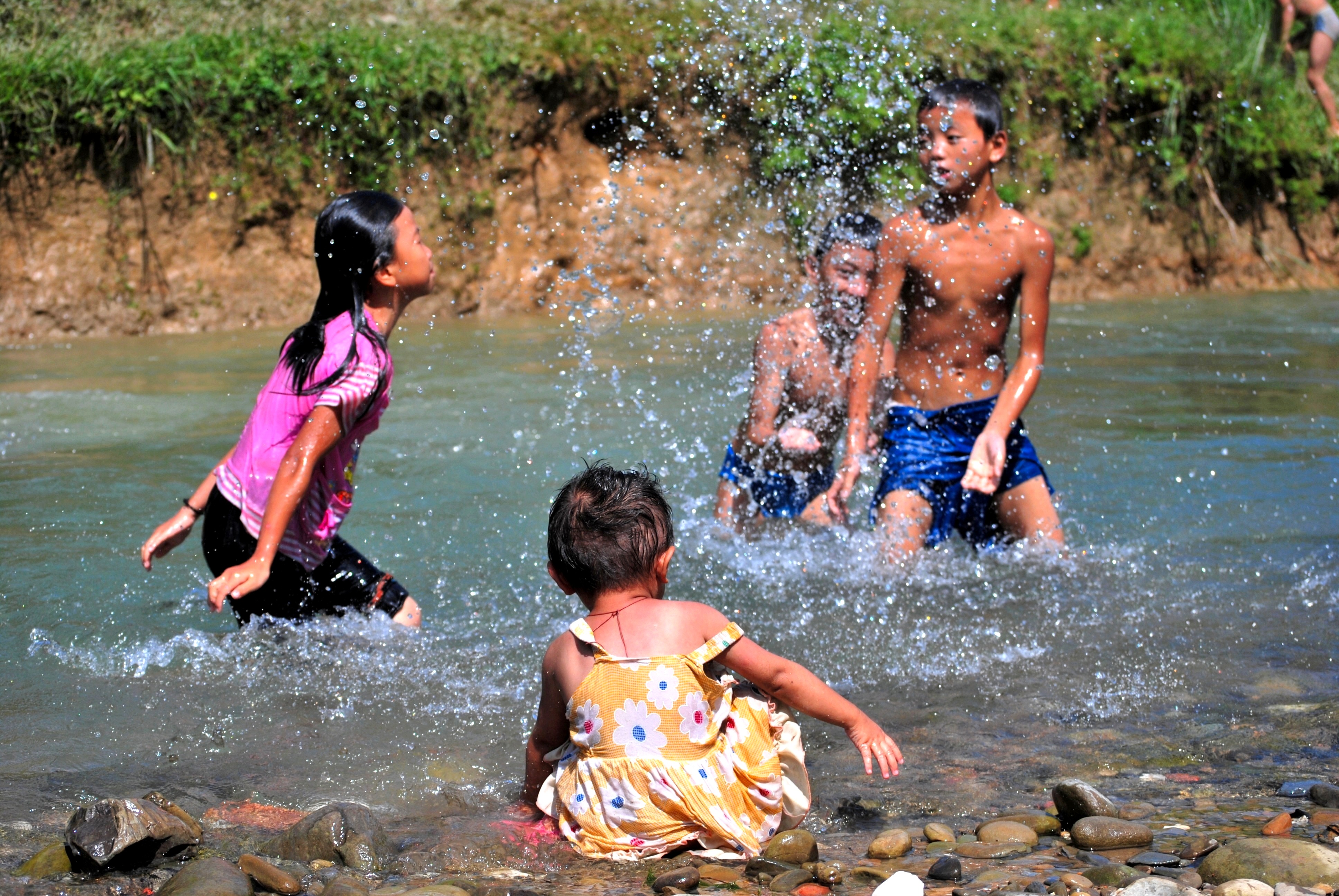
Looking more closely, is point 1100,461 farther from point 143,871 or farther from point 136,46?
point 136,46

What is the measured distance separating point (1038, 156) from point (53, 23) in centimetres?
870

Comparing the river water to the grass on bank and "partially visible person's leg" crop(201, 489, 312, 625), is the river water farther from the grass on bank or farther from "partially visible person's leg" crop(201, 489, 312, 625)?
the grass on bank

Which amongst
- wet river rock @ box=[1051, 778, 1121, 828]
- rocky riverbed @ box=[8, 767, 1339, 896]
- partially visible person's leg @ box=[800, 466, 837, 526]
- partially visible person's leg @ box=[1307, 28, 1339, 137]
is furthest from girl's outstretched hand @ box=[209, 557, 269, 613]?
partially visible person's leg @ box=[1307, 28, 1339, 137]

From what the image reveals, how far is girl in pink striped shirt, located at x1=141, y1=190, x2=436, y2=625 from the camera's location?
3.16 meters

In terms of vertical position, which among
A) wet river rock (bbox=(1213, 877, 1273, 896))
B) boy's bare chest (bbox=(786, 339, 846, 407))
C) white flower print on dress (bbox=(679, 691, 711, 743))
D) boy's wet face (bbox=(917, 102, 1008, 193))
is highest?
boy's wet face (bbox=(917, 102, 1008, 193))

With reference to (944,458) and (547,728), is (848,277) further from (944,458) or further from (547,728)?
(547,728)

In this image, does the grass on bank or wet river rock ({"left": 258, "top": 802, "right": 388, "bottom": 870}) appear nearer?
wet river rock ({"left": 258, "top": 802, "right": 388, "bottom": 870})

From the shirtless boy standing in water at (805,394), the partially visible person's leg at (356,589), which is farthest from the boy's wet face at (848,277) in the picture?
the partially visible person's leg at (356,589)

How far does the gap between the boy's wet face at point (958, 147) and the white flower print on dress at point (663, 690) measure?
7.34 feet

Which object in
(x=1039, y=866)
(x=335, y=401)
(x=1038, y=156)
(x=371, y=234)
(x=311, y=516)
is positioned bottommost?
(x=1039, y=866)

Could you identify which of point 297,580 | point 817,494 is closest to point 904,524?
point 817,494

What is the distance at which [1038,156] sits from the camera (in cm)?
1252

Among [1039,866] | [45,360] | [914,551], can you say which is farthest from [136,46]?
[1039,866]

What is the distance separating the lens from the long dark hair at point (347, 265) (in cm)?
325
